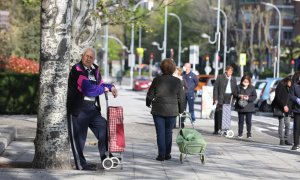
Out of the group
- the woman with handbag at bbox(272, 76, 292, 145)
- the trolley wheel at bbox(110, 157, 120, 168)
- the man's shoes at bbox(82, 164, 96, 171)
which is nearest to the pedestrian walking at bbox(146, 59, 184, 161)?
the trolley wheel at bbox(110, 157, 120, 168)

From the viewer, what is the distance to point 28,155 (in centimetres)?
1320

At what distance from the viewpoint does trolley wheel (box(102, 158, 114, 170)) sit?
37.3 ft

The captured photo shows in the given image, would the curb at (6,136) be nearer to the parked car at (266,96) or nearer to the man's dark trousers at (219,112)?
the man's dark trousers at (219,112)

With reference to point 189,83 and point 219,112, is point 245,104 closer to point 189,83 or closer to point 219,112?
point 219,112

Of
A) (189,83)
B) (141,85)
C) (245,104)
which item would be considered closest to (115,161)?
(245,104)

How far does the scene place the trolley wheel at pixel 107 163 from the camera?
37.3ft

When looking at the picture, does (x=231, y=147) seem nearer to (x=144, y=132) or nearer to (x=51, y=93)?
(x=144, y=132)

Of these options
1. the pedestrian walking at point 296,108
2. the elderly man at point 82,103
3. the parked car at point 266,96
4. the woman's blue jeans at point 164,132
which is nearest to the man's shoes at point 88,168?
the elderly man at point 82,103

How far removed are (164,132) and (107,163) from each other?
2076 millimetres

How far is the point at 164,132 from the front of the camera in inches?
523

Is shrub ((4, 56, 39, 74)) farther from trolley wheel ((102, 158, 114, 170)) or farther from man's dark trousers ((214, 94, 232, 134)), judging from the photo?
trolley wheel ((102, 158, 114, 170))

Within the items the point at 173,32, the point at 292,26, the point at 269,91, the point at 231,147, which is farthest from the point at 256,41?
the point at 231,147

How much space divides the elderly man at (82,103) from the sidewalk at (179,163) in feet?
1.68

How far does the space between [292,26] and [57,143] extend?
88.2 m
